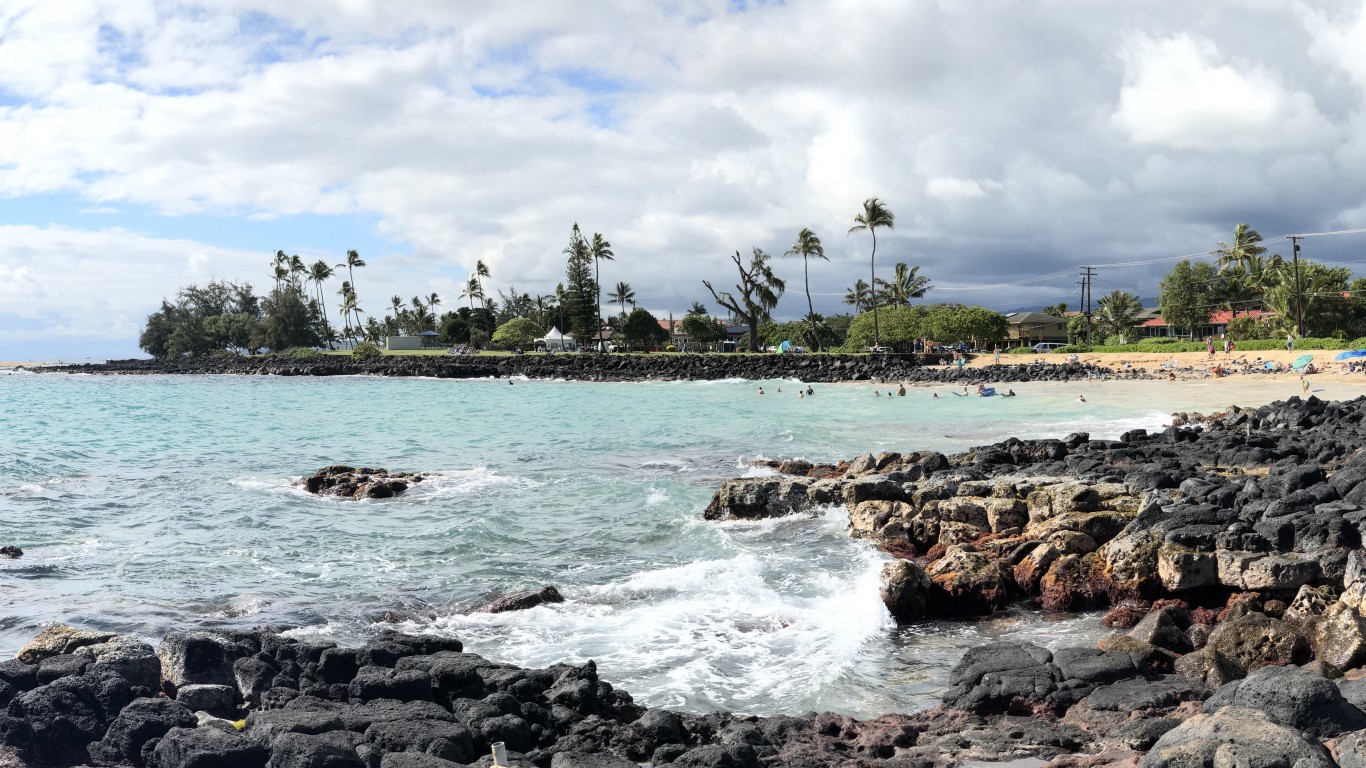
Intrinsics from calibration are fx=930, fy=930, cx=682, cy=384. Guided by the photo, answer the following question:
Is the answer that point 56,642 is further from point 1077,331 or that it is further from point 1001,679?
point 1077,331

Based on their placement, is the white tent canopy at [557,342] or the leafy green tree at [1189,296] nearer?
the leafy green tree at [1189,296]

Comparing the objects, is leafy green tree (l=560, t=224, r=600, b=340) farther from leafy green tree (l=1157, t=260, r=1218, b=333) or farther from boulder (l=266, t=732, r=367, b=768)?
boulder (l=266, t=732, r=367, b=768)

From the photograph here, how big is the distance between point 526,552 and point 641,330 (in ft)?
288

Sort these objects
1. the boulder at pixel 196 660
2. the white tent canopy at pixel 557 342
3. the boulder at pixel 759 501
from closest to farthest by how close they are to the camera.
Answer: the boulder at pixel 196 660 → the boulder at pixel 759 501 → the white tent canopy at pixel 557 342

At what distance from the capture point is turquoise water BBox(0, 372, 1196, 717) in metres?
10.0

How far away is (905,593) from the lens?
1066 cm

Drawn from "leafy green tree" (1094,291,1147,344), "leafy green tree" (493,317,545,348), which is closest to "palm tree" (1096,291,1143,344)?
"leafy green tree" (1094,291,1147,344)

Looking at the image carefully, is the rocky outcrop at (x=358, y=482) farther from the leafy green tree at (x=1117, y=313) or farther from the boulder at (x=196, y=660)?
the leafy green tree at (x=1117, y=313)

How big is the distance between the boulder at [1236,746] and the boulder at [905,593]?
459 cm

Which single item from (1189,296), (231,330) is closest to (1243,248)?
(1189,296)

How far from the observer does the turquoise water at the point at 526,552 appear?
1000cm

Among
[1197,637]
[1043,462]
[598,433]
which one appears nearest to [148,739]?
[1197,637]

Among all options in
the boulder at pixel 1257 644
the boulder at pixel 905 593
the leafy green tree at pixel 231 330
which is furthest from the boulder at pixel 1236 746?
the leafy green tree at pixel 231 330

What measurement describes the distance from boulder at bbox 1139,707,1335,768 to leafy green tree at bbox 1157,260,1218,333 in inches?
3660
